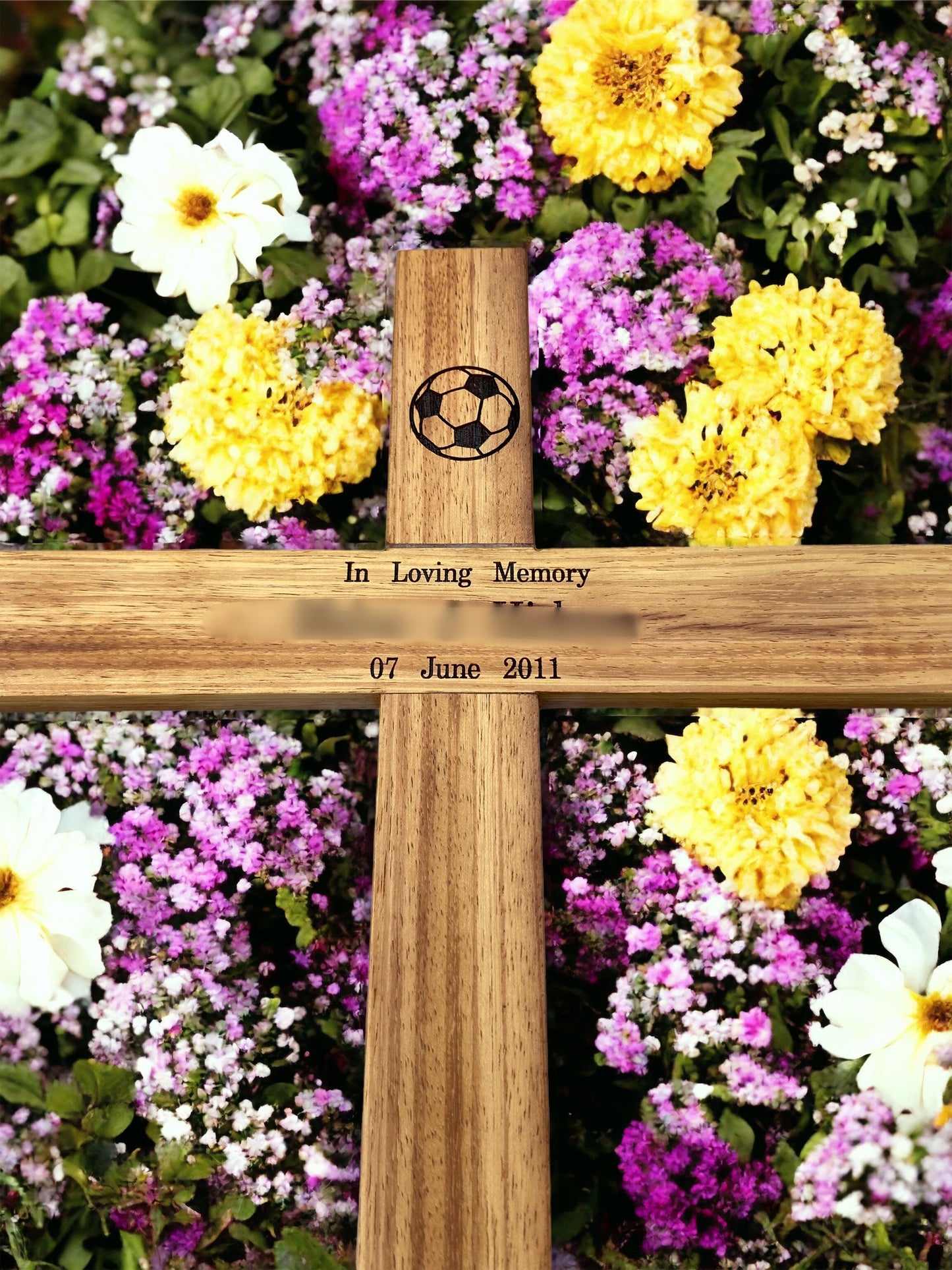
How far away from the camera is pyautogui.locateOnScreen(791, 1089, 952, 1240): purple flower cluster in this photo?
2.94 feet

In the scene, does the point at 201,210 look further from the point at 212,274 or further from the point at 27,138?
the point at 27,138

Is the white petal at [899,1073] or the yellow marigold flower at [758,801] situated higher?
the yellow marigold flower at [758,801]

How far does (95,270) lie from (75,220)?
0.08m

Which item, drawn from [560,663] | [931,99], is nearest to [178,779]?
[560,663]

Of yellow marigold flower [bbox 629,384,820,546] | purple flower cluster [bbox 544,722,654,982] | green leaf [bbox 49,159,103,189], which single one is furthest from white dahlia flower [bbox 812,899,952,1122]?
green leaf [bbox 49,159,103,189]

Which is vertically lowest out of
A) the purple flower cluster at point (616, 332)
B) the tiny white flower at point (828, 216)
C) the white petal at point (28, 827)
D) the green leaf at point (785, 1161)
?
the green leaf at point (785, 1161)

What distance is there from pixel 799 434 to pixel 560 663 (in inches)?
14.4

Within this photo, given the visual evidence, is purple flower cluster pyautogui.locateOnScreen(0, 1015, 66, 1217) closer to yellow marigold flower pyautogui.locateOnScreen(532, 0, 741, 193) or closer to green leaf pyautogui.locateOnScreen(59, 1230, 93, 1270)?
green leaf pyautogui.locateOnScreen(59, 1230, 93, 1270)

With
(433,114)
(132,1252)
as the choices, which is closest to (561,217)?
(433,114)

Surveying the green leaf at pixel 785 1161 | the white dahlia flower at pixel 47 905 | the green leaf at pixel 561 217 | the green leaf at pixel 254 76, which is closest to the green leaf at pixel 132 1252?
the white dahlia flower at pixel 47 905

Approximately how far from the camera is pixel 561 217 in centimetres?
116

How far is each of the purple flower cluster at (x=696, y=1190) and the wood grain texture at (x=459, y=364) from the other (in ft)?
1.94

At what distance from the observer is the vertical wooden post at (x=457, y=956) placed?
2.69 ft

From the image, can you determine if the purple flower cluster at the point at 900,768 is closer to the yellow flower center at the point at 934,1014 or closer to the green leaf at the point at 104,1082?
the yellow flower center at the point at 934,1014
